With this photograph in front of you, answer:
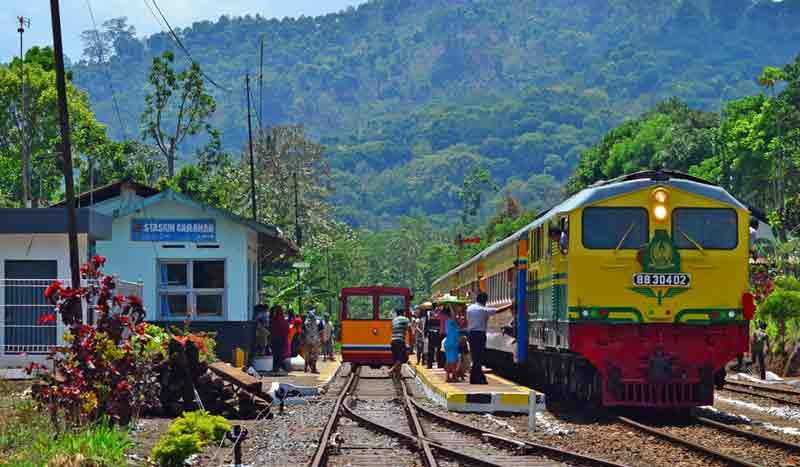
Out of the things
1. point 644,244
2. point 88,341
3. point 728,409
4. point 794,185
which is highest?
point 794,185

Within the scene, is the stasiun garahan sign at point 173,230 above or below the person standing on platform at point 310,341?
above

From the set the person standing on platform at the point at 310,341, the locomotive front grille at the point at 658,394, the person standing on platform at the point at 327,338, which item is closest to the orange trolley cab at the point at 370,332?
the person standing on platform at the point at 310,341

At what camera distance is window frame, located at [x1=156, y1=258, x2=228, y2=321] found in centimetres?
3191

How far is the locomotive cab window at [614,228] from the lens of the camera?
18.5 metres

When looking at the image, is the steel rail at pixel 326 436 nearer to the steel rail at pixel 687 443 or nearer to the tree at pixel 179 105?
the steel rail at pixel 687 443

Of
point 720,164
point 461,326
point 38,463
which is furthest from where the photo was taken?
point 720,164

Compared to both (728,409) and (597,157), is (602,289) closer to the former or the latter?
(728,409)

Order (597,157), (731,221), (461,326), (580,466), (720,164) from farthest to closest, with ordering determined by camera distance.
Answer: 1. (597,157)
2. (720,164)
3. (461,326)
4. (731,221)
5. (580,466)

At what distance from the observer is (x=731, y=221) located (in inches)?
738

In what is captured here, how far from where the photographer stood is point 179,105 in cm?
6303

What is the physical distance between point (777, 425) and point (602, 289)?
3185 millimetres

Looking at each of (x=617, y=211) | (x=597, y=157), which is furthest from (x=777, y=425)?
(x=597, y=157)

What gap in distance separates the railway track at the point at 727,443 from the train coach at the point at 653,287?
2.55ft

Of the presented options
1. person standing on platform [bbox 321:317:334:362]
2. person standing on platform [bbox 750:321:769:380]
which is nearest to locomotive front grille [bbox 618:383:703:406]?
person standing on platform [bbox 750:321:769:380]
